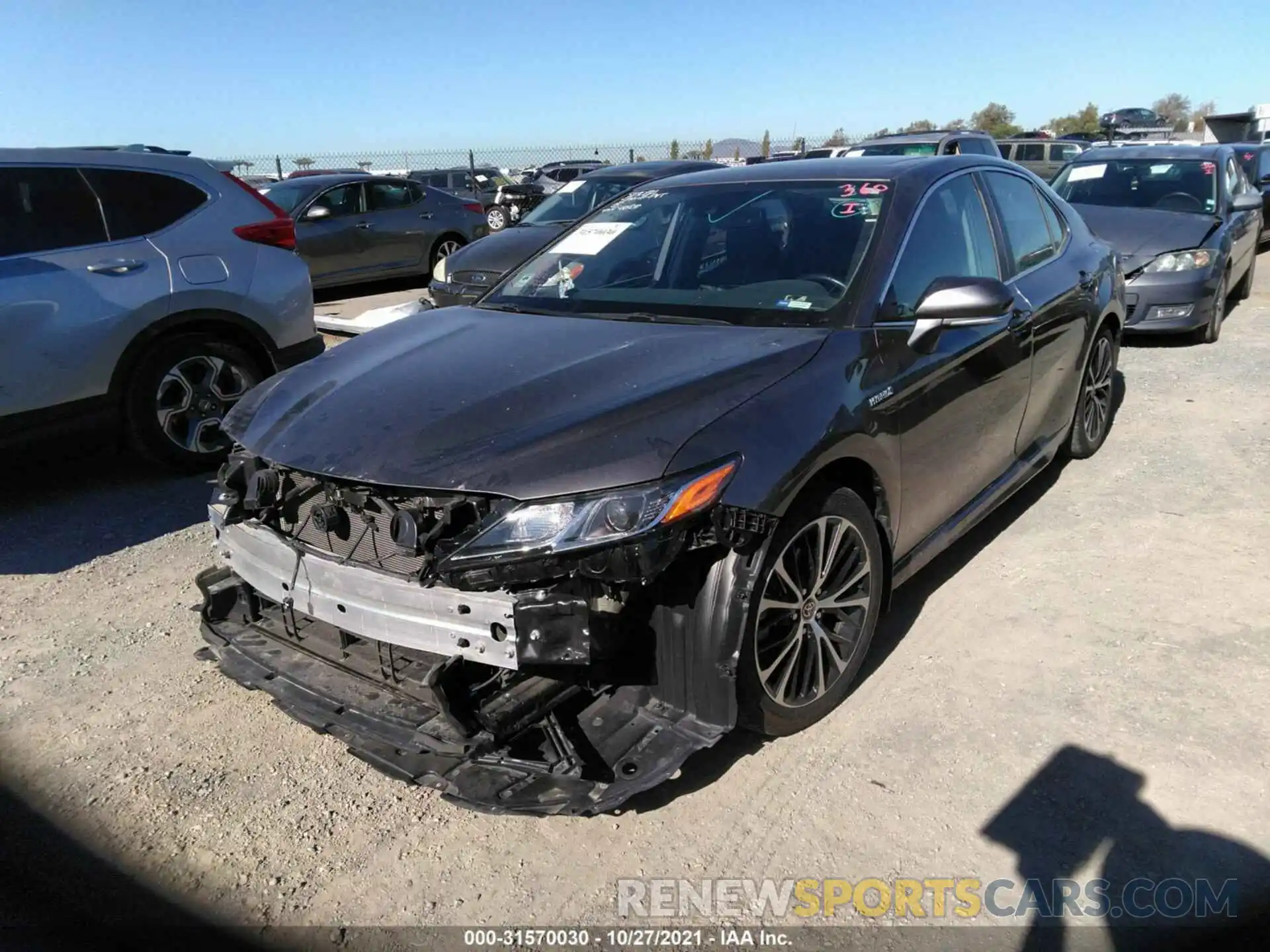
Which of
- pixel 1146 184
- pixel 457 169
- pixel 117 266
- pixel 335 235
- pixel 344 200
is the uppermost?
pixel 1146 184

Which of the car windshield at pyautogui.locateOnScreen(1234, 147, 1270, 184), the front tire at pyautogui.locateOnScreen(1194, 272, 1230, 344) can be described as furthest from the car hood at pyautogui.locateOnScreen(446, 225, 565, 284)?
the car windshield at pyautogui.locateOnScreen(1234, 147, 1270, 184)

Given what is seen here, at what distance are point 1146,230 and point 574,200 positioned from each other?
5.52m

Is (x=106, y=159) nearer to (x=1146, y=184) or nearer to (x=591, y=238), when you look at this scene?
(x=591, y=238)

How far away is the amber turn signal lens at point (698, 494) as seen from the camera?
2301 mm

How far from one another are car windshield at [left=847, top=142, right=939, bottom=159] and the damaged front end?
11.1 metres

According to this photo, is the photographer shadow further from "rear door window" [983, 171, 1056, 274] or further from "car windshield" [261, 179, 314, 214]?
"car windshield" [261, 179, 314, 214]

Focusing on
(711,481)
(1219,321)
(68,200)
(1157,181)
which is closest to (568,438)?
(711,481)

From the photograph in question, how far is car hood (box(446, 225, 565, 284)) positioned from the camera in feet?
27.5

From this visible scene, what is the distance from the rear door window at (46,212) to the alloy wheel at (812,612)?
4.37 m

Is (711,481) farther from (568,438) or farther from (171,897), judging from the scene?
(171,897)

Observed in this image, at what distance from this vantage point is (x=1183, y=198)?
341 inches

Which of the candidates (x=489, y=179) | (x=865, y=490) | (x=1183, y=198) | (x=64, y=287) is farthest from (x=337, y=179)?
(x=489, y=179)

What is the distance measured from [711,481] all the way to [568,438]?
0.38m

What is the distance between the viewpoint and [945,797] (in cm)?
267
